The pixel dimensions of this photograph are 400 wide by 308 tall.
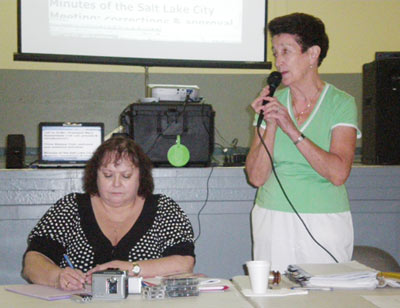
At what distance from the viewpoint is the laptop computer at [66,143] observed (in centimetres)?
309

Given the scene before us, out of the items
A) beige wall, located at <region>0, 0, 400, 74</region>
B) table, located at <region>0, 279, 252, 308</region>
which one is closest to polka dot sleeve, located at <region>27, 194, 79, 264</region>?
table, located at <region>0, 279, 252, 308</region>

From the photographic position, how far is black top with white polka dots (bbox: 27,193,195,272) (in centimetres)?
220

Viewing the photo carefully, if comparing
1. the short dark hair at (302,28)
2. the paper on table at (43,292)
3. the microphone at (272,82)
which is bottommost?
the paper on table at (43,292)

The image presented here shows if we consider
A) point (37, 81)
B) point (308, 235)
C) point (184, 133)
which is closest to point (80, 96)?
point (37, 81)

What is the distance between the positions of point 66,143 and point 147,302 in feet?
5.40

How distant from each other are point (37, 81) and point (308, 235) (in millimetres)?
2795

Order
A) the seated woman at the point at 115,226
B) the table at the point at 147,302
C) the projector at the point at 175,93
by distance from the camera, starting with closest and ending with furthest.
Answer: the table at the point at 147,302, the seated woman at the point at 115,226, the projector at the point at 175,93

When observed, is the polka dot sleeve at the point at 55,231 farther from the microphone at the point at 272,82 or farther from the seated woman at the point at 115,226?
the microphone at the point at 272,82

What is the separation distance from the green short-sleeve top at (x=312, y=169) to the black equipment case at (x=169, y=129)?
2.74 ft

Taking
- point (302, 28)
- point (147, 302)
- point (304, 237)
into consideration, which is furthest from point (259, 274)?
point (302, 28)

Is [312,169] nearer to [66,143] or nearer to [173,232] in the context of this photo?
[173,232]

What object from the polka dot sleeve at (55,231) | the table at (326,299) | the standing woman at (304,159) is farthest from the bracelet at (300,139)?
the polka dot sleeve at (55,231)

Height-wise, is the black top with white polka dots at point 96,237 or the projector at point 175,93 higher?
the projector at point 175,93

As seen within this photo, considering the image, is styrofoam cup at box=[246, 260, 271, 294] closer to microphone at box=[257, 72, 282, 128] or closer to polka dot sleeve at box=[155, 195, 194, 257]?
polka dot sleeve at box=[155, 195, 194, 257]
